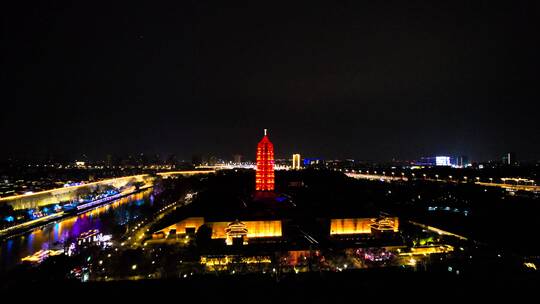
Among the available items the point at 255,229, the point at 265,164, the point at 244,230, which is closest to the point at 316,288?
the point at 244,230

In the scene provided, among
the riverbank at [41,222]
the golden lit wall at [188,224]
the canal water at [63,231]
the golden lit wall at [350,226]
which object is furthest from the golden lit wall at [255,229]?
the riverbank at [41,222]

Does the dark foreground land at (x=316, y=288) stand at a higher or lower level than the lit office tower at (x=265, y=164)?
lower

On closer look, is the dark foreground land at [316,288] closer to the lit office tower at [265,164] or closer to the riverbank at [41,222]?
the riverbank at [41,222]

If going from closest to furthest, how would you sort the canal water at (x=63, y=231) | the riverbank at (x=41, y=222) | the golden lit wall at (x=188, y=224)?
the canal water at (x=63, y=231) → the golden lit wall at (x=188, y=224) → the riverbank at (x=41, y=222)

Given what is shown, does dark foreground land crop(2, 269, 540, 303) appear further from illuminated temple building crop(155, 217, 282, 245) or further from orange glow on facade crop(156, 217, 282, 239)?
orange glow on facade crop(156, 217, 282, 239)

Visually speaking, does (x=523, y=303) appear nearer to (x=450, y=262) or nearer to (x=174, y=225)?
(x=450, y=262)

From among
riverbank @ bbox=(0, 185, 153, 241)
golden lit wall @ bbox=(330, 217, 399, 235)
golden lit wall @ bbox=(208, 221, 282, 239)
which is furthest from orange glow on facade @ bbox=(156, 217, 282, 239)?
riverbank @ bbox=(0, 185, 153, 241)

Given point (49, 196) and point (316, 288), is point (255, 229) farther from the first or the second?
point (49, 196)

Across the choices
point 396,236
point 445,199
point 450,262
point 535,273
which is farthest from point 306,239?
point 445,199
